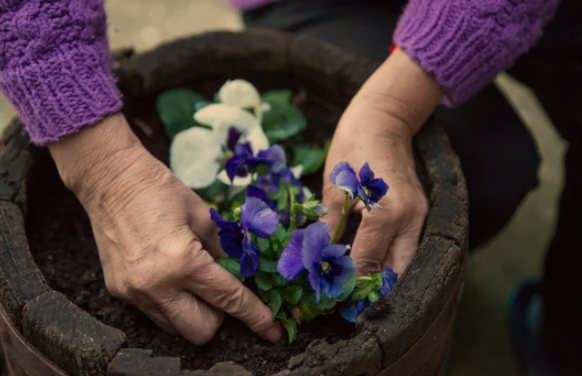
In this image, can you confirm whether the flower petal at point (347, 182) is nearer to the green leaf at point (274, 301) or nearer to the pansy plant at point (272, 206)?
the pansy plant at point (272, 206)

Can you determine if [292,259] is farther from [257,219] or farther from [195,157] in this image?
[195,157]

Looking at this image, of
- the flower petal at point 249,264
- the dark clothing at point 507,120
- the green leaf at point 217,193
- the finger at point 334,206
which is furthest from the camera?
the dark clothing at point 507,120

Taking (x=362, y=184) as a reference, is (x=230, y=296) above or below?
below

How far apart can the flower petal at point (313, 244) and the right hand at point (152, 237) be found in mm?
107

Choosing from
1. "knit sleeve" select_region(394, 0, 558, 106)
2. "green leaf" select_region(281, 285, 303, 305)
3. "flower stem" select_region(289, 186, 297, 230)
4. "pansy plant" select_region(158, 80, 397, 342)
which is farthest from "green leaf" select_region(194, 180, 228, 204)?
"knit sleeve" select_region(394, 0, 558, 106)

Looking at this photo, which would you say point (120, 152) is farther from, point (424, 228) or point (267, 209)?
point (424, 228)

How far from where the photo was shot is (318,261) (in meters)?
0.75

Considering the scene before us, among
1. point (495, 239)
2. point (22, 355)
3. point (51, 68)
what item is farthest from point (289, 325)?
point (495, 239)

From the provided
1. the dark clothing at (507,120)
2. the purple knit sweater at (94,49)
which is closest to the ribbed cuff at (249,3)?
the dark clothing at (507,120)

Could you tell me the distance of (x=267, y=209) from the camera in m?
0.79

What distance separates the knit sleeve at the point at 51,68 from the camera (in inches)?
32.4

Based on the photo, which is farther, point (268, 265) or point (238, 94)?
point (238, 94)

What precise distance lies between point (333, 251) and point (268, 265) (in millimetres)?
116

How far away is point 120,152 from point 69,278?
0.65ft
